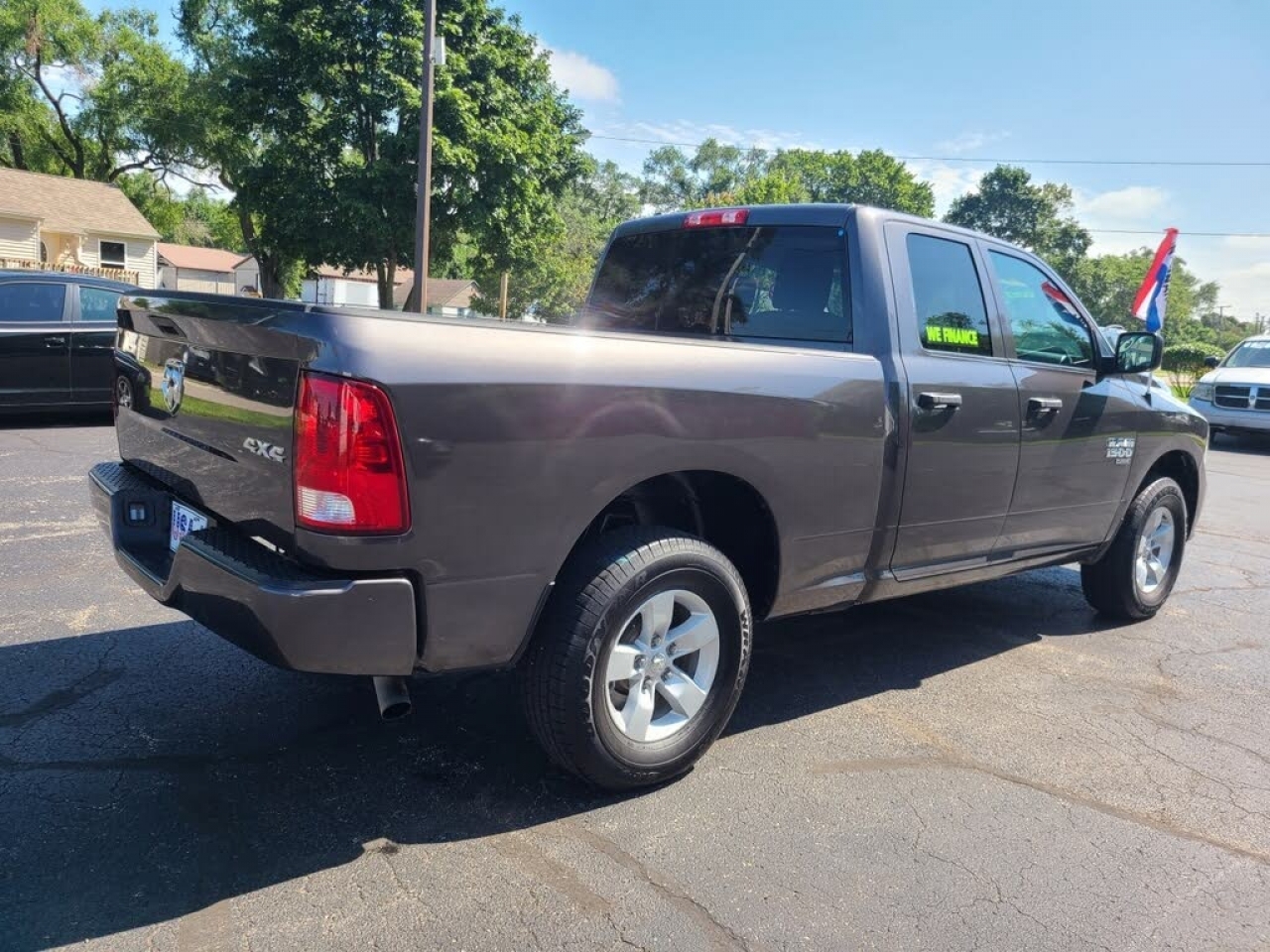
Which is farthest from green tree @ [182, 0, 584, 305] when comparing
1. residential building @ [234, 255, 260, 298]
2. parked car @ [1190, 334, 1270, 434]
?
residential building @ [234, 255, 260, 298]

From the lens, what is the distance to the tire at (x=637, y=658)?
8.87 ft

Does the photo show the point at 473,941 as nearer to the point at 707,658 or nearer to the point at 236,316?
the point at 707,658

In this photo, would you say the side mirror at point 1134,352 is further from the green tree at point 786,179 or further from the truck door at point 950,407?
the green tree at point 786,179

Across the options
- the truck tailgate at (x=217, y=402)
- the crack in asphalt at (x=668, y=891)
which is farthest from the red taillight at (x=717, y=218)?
the crack in asphalt at (x=668, y=891)

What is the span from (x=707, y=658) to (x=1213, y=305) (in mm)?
157432

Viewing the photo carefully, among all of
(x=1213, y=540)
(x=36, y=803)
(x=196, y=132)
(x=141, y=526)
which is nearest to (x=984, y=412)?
(x=141, y=526)

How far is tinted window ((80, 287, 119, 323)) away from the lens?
908cm

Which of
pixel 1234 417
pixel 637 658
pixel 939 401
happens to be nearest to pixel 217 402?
pixel 637 658

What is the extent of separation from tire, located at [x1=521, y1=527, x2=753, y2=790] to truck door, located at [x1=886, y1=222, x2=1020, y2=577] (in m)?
0.98

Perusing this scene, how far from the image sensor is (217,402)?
8.93 ft

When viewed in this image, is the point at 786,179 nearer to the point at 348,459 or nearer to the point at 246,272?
the point at 246,272

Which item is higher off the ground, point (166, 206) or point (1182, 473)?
point (166, 206)

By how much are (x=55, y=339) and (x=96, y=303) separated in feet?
1.72

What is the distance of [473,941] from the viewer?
2.24 metres
